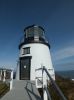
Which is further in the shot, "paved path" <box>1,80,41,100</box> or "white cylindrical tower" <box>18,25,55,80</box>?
"white cylindrical tower" <box>18,25,55,80</box>

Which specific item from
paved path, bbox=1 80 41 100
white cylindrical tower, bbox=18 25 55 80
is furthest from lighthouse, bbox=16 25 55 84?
paved path, bbox=1 80 41 100

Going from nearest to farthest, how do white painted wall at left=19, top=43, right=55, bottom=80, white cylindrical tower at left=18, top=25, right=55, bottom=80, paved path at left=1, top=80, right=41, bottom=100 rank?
paved path at left=1, top=80, right=41, bottom=100 → white painted wall at left=19, top=43, right=55, bottom=80 → white cylindrical tower at left=18, top=25, right=55, bottom=80

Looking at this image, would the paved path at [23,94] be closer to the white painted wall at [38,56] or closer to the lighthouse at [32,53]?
the white painted wall at [38,56]

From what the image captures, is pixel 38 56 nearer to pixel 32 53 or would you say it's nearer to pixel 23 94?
pixel 32 53

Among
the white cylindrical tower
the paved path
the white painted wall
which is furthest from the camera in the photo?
the white cylindrical tower

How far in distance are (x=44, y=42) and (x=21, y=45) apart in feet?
9.89

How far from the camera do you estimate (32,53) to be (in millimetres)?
16406

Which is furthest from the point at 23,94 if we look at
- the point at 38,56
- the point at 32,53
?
the point at 32,53

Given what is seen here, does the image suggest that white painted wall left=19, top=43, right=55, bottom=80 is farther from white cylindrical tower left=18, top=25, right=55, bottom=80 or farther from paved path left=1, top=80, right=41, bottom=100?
paved path left=1, top=80, right=41, bottom=100

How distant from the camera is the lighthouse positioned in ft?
52.2

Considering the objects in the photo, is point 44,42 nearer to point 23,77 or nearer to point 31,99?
point 23,77

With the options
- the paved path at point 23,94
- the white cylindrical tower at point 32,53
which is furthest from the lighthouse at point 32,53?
the paved path at point 23,94

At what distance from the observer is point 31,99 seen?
236 inches

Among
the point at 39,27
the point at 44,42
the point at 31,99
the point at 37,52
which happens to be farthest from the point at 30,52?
the point at 31,99
